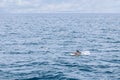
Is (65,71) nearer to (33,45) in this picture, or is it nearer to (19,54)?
(19,54)

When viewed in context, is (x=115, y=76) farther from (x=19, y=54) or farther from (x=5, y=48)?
(x=5, y=48)

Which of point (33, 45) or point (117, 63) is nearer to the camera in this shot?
point (117, 63)

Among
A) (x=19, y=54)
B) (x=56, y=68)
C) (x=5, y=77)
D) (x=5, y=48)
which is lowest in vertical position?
(x=5, y=77)

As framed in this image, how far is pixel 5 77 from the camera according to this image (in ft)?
145

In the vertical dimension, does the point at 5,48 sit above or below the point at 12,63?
above

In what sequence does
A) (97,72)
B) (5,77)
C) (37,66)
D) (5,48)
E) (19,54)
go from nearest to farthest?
(5,77) < (97,72) < (37,66) < (19,54) < (5,48)

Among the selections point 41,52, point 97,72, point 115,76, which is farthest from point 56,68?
point 41,52

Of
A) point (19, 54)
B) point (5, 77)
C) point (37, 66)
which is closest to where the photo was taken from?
point (5, 77)

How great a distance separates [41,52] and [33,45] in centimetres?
1092

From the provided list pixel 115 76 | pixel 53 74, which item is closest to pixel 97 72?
pixel 115 76

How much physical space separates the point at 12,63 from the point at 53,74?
11355mm

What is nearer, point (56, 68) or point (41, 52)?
point (56, 68)

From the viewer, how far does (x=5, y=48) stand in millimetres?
72000

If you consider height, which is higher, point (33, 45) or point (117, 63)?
point (33, 45)
